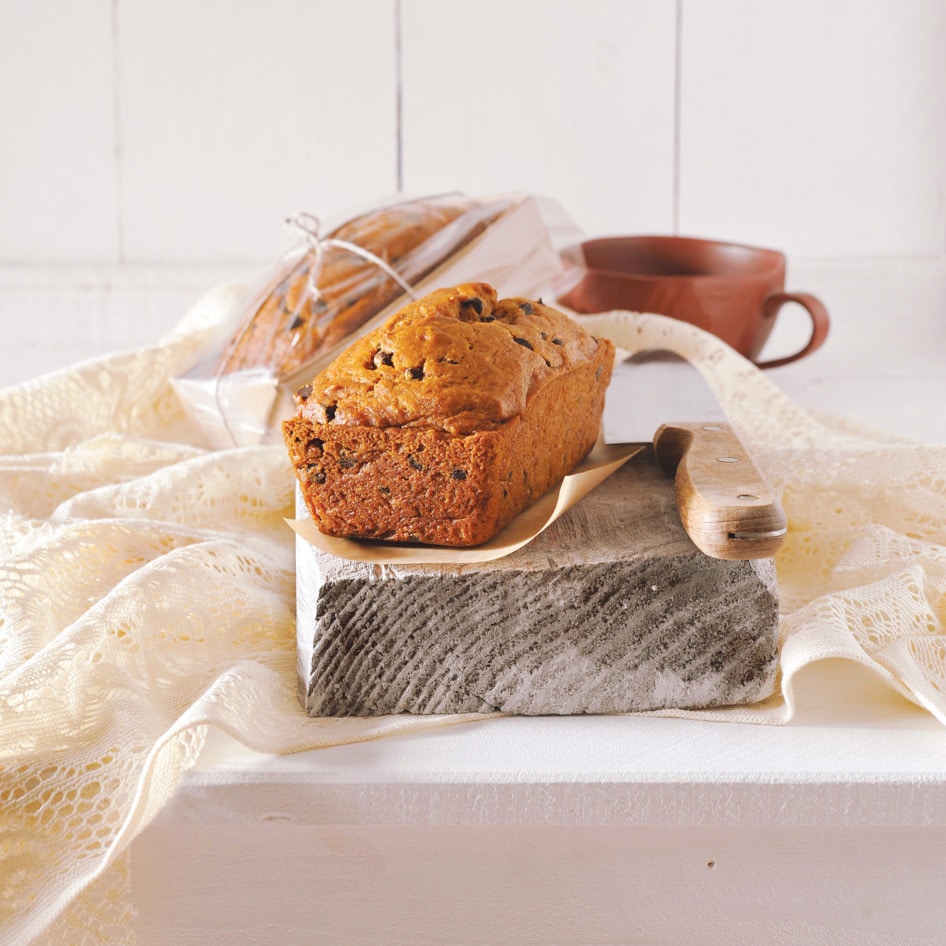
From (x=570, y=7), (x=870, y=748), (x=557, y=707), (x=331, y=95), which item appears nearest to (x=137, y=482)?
(x=557, y=707)

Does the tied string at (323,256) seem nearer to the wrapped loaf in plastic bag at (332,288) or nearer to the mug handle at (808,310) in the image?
the wrapped loaf in plastic bag at (332,288)

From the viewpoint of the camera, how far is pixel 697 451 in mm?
648

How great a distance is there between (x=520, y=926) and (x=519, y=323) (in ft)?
1.11

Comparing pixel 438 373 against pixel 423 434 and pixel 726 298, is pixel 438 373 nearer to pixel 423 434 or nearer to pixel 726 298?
pixel 423 434

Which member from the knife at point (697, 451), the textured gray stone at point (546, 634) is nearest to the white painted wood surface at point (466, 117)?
the knife at point (697, 451)

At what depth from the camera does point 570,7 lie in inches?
64.1

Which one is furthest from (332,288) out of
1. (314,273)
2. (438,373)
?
(438,373)

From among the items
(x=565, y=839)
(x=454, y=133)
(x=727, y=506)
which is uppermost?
(x=454, y=133)

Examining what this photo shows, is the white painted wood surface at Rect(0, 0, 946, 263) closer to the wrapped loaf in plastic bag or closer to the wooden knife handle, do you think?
the wrapped loaf in plastic bag

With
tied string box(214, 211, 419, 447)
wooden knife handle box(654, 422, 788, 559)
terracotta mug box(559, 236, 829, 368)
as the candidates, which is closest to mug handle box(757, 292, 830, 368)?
terracotta mug box(559, 236, 829, 368)

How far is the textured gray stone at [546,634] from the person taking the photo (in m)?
0.56

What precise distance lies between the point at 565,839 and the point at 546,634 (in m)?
0.10

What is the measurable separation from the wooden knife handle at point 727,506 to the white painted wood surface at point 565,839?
0.30 ft

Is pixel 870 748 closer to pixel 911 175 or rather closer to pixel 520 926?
pixel 520 926
